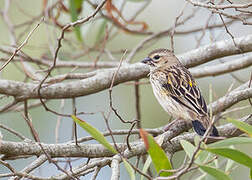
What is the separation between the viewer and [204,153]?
9.41 ft

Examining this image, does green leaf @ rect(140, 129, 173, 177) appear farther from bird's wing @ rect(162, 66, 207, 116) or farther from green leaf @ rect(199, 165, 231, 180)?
bird's wing @ rect(162, 66, 207, 116)

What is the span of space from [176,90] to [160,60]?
68 centimetres

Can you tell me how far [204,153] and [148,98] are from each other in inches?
199

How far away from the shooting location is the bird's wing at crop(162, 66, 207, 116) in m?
4.34

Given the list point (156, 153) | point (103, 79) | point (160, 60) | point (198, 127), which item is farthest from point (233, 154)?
point (160, 60)

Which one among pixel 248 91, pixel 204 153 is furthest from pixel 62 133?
pixel 204 153

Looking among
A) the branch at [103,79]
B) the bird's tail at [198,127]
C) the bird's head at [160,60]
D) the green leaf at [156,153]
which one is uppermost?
the bird's head at [160,60]

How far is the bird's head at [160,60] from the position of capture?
5.11 metres

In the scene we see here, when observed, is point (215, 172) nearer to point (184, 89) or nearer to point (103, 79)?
point (103, 79)

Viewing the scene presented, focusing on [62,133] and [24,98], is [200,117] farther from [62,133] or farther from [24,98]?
[62,133]

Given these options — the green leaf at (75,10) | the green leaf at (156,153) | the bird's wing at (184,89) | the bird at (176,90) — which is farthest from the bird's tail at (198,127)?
the green leaf at (75,10)

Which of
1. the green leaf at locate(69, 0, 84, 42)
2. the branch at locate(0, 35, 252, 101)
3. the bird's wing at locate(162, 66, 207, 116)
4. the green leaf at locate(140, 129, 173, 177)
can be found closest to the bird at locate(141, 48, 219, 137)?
the bird's wing at locate(162, 66, 207, 116)

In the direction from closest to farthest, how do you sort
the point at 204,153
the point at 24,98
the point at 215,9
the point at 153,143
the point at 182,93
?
the point at 153,143 → the point at 204,153 → the point at 215,9 → the point at 24,98 → the point at 182,93

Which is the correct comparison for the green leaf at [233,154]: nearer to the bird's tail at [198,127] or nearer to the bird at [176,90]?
the bird's tail at [198,127]
